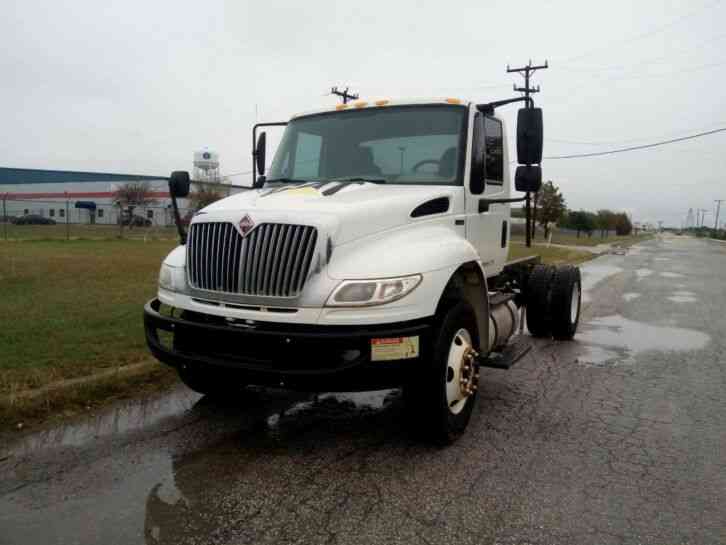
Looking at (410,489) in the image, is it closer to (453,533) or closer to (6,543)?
(453,533)

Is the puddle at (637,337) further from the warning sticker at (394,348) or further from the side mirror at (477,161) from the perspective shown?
the warning sticker at (394,348)

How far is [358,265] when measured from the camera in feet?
11.9

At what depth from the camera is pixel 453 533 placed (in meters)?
3.02

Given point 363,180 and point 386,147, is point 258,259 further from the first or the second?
point 386,147

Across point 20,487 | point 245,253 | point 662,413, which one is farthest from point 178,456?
point 662,413

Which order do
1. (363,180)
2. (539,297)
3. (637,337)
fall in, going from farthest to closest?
(637,337) < (539,297) < (363,180)

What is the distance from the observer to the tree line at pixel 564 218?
148 ft

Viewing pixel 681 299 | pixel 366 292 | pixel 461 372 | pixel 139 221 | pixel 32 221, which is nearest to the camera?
pixel 366 292

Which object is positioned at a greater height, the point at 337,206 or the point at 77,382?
the point at 337,206

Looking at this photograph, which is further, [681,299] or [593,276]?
[593,276]

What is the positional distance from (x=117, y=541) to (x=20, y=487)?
0.96m

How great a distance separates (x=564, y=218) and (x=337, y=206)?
261ft

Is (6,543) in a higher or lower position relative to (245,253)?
lower

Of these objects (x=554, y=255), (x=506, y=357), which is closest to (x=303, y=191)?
(x=506, y=357)
